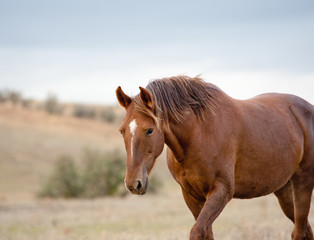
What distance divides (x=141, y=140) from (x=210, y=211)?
3.46 feet

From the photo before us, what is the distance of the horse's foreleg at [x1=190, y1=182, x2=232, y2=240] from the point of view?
477 centimetres

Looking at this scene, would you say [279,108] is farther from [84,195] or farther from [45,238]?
[84,195]

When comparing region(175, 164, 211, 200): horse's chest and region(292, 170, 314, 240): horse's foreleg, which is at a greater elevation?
region(175, 164, 211, 200): horse's chest

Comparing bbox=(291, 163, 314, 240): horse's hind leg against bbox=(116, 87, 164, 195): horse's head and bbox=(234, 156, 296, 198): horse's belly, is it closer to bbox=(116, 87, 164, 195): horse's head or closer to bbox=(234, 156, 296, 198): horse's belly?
bbox=(234, 156, 296, 198): horse's belly

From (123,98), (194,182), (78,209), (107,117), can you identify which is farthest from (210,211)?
(107,117)

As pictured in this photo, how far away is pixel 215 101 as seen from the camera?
218 inches

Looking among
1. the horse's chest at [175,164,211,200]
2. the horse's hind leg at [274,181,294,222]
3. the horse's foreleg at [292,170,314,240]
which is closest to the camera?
the horse's chest at [175,164,211,200]

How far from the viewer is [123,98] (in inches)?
200

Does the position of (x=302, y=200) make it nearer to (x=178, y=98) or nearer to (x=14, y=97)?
(x=178, y=98)

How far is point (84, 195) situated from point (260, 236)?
16.8 metres

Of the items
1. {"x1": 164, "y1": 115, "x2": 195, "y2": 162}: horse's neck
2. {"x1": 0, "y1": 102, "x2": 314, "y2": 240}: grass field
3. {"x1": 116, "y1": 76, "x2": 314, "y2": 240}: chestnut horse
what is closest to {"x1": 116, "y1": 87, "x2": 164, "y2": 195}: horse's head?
{"x1": 116, "y1": 76, "x2": 314, "y2": 240}: chestnut horse

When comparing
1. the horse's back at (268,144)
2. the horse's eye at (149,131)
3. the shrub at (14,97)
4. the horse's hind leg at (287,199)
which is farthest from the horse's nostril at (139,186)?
the shrub at (14,97)

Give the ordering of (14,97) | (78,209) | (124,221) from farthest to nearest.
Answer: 1. (14,97)
2. (78,209)
3. (124,221)

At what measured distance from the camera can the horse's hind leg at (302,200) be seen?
21.3 feet
